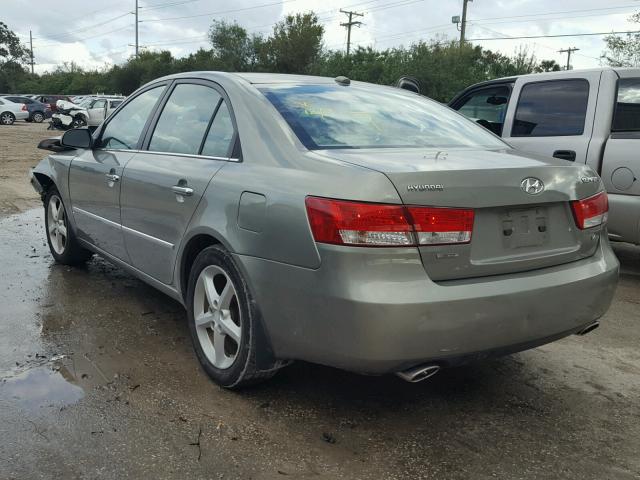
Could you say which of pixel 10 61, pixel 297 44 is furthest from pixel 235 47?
pixel 10 61

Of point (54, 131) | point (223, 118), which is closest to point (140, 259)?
point (223, 118)

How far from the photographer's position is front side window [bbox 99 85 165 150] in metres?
4.23

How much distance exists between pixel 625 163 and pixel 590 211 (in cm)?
269

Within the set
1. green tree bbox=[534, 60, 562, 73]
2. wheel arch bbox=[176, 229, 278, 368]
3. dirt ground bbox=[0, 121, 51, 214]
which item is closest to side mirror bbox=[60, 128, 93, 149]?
wheel arch bbox=[176, 229, 278, 368]

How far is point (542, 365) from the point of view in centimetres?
362

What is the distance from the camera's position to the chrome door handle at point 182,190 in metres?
3.31

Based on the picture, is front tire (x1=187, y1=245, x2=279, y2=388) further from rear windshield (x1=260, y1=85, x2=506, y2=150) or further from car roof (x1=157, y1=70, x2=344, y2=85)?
car roof (x1=157, y1=70, x2=344, y2=85)

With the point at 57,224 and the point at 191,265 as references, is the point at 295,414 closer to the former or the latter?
the point at 191,265

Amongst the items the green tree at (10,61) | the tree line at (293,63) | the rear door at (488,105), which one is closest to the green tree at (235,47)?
the tree line at (293,63)

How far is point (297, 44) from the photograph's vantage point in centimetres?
6391

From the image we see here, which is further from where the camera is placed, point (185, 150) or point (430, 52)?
point (430, 52)

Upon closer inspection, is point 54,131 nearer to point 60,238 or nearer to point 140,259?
point 60,238

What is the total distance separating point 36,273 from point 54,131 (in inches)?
1052

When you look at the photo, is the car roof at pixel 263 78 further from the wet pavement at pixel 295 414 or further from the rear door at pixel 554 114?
the rear door at pixel 554 114
